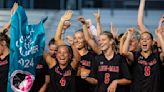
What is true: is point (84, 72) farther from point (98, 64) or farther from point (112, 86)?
point (112, 86)

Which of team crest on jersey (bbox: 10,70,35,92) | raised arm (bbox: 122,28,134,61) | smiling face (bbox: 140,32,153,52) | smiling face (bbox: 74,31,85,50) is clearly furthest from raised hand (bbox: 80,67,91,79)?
smiling face (bbox: 140,32,153,52)

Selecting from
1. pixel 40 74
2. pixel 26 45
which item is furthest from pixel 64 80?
pixel 26 45

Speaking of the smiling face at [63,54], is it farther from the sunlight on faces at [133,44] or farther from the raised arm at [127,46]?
the sunlight on faces at [133,44]

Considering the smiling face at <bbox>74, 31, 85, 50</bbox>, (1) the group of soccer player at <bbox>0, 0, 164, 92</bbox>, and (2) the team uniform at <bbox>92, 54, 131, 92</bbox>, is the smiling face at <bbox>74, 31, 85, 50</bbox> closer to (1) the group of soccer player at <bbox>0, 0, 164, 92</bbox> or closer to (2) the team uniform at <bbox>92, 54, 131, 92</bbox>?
(1) the group of soccer player at <bbox>0, 0, 164, 92</bbox>

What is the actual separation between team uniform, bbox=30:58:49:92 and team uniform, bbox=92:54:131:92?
2.15 feet

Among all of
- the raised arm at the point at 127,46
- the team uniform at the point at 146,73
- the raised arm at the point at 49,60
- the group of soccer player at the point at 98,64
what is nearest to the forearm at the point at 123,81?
the group of soccer player at the point at 98,64

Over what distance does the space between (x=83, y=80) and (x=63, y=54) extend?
538 millimetres

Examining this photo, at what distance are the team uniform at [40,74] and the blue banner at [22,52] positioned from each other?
0.28 metres

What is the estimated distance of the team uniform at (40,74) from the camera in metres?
6.34

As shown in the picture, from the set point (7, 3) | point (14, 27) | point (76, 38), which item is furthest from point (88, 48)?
point (7, 3)

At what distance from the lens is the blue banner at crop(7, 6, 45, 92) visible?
582 cm

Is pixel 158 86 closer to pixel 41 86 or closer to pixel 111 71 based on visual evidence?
pixel 111 71

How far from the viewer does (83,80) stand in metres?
6.40

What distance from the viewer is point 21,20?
5930 mm
